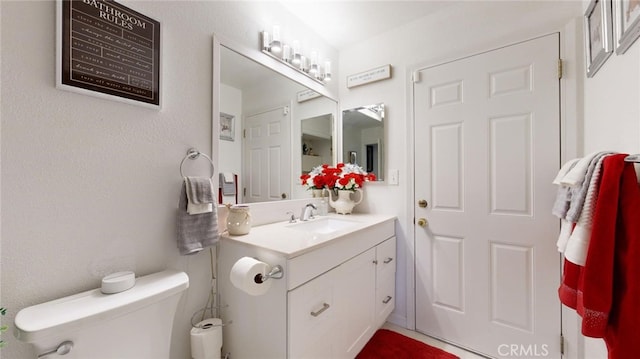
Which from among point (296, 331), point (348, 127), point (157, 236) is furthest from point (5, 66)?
point (348, 127)

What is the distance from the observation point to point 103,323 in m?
0.83

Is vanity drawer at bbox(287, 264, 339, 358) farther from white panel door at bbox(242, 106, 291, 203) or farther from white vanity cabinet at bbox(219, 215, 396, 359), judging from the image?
white panel door at bbox(242, 106, 291, 203)

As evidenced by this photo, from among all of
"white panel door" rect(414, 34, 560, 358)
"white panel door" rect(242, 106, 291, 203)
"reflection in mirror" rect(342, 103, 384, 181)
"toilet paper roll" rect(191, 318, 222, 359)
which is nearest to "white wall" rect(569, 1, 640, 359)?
"white panel door" rect(414, 34, 560, 358)

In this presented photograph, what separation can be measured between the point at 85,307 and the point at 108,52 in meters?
0.94

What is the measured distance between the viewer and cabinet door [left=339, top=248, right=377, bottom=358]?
53.5 inches

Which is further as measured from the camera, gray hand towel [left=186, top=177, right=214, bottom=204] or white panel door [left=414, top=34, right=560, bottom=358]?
white panel door [left=414, top=34, right=560, bottom=358]

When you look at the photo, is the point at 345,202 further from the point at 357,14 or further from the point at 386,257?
the point at 357,14

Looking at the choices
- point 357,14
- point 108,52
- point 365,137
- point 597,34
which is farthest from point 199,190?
point 597,34

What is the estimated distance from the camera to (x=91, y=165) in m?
0.96

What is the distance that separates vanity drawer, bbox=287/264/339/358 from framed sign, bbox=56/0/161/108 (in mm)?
1074

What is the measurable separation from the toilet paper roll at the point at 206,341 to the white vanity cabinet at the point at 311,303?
7 cm

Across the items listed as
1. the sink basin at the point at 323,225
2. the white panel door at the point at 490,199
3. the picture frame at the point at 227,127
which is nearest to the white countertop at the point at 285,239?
the sink basin at the point at 323,225

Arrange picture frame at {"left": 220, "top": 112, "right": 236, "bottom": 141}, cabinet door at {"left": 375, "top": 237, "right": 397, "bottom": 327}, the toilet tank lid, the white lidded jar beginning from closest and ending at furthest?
the toilet tank lid, the white lidded jar, picture frame at {"left": 220, "top": 112, "right": 236, "bottom": 141}, cabinet door at {"left": 375, "top": 237, "right": 397, "bottom": 327}

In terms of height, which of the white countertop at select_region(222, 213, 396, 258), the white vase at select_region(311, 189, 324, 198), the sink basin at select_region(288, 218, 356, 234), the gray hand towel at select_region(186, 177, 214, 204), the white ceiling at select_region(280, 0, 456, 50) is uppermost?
the white ceiling at select_region(280, 0, 456, 50)
